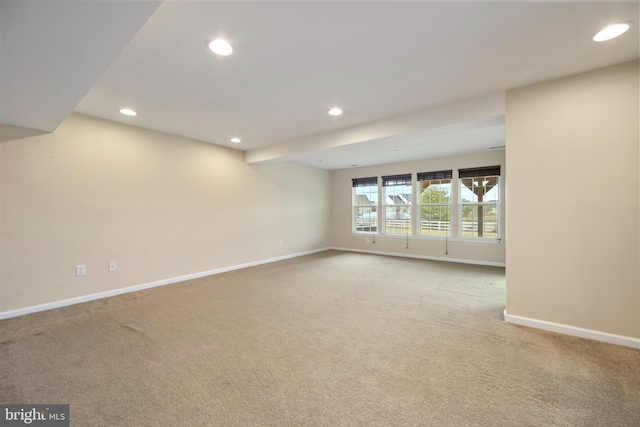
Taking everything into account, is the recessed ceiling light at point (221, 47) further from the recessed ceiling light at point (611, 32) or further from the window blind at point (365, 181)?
the window blind at point (365, 181)

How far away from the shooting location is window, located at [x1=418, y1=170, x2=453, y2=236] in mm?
5953

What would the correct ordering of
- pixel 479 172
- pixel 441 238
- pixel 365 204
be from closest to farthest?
pixel 479 172 → pixel 441 238 → pixel 365 204

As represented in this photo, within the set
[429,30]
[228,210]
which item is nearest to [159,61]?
[429,30]

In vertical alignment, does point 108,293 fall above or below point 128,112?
below

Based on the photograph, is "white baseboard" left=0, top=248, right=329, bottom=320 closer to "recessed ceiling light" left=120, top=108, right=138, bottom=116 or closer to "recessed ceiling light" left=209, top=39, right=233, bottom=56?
"recessed ceiling light" left=120, top=108, right=138, bottom=116

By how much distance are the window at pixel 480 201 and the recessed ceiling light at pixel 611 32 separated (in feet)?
12.6

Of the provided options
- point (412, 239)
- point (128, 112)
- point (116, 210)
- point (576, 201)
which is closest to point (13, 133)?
point (128, 112)

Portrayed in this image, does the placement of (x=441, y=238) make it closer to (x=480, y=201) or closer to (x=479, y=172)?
(x=480, y=201)

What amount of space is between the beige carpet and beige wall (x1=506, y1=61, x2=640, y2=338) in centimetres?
34

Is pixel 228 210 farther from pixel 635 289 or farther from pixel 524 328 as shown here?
pixel 635 289

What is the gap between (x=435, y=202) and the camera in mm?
6113

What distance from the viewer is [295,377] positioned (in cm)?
176

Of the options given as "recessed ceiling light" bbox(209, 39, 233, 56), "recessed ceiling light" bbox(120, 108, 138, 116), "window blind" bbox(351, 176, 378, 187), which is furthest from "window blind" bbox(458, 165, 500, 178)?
"recessed ceiling light" bbox(120, 108, 138, 116)

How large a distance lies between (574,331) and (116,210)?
5372 millimetres
